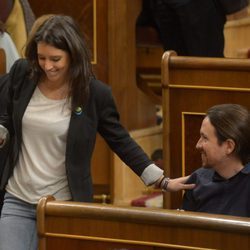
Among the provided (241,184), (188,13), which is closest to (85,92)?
(241,184)

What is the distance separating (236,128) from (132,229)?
0.50m

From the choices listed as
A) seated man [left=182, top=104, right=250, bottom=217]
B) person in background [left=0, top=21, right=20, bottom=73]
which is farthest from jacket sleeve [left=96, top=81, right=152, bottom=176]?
person in background [left=0, top=21, right=20, bottom=73]

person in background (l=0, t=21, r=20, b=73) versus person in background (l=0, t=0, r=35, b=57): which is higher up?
person in background (l=0, t=0, r=35, b=57)

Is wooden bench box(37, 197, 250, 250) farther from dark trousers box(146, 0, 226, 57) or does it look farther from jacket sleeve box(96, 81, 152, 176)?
dark trousers box(146, 0, 226, 57)

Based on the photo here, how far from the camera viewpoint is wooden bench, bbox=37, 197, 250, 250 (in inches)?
72.4

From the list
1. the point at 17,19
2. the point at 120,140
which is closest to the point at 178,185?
the point at 120,140

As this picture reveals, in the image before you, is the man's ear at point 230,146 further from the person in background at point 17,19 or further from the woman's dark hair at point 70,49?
the person in background at point 17,19

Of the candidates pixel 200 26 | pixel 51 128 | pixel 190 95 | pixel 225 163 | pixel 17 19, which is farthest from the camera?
pixel 200 26

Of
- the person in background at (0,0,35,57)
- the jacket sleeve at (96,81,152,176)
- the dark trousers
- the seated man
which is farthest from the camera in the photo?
the dark trousers

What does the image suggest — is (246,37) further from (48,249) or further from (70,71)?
(48,249)

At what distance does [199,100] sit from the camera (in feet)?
9.20

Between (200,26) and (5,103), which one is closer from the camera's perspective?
(5,103)

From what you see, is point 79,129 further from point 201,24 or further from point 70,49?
point 201,24

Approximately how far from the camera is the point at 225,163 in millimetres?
2264
